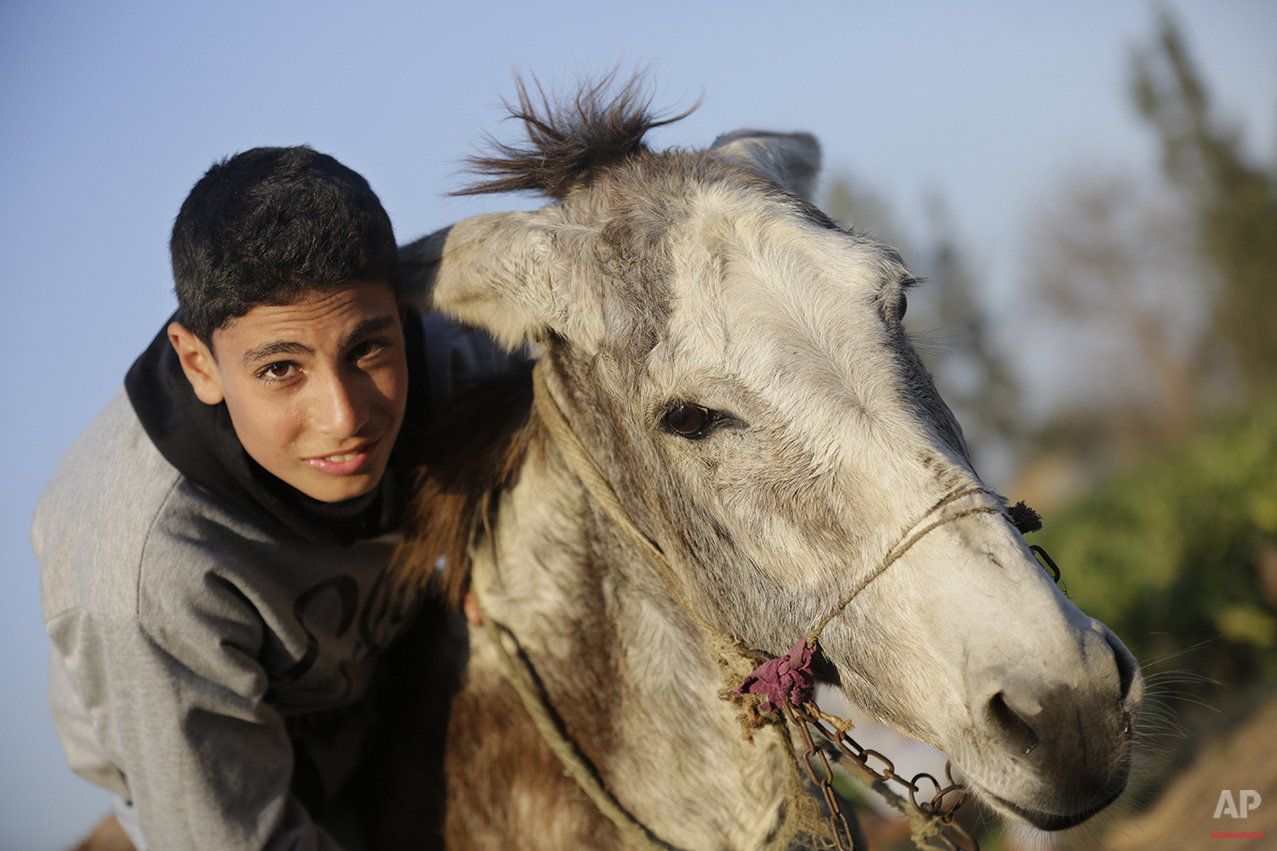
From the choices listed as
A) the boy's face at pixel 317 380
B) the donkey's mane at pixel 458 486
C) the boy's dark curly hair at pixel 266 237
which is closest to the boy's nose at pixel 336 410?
the boy's face at pixel 317 380

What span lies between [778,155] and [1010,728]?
6.06ft

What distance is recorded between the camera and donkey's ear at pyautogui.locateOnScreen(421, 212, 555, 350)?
212 cm

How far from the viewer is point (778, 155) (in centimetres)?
266

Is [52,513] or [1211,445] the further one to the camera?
[1211,445]

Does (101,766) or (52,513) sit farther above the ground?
(52,513)

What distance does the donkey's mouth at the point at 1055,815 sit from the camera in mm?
1486

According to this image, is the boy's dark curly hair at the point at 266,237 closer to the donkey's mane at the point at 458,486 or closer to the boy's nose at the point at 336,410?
the boy's nose at the point at 336,410

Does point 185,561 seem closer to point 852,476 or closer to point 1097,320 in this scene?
point 852,476

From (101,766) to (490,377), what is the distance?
6.04 feet

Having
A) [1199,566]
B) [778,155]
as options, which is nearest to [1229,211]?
[1199,566]

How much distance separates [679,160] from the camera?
223 cm

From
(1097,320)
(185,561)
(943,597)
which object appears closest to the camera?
(943,597)

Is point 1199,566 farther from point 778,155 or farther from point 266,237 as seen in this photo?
point 266,237

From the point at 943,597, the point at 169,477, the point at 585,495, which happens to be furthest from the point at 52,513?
the point at 943,597
